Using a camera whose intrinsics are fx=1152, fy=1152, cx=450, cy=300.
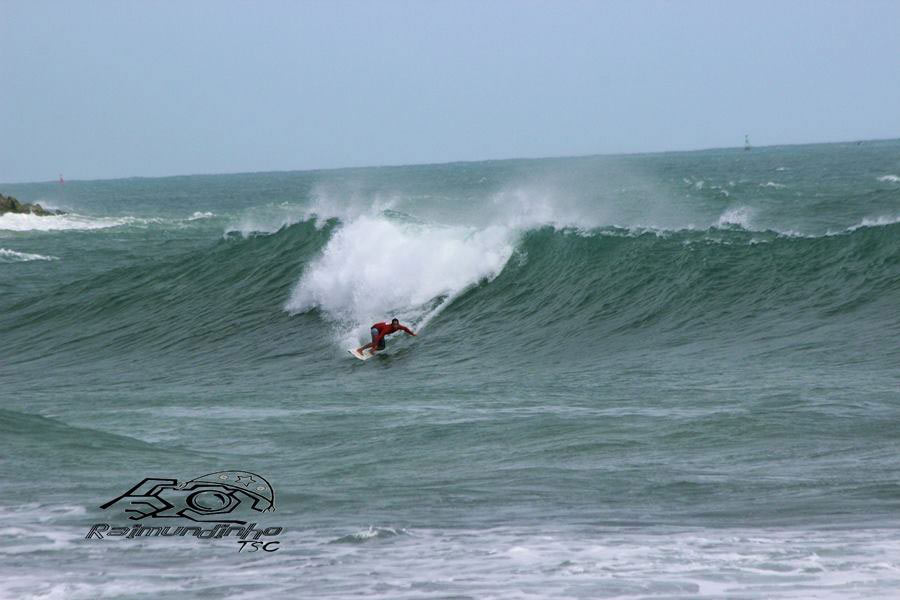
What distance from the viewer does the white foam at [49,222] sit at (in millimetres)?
54906

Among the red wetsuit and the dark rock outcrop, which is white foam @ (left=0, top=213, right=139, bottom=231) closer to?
the dark rock outcrop

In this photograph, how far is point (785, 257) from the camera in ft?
58.1

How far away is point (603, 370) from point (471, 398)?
2.06 metres

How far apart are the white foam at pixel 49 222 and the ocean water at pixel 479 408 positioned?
29.7 m

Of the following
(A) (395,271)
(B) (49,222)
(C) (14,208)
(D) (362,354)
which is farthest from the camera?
(C) (14,208)

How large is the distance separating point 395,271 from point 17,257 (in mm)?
21835

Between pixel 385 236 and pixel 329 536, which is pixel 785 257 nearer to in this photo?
pixel 385 236

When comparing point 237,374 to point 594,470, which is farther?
point 237,374

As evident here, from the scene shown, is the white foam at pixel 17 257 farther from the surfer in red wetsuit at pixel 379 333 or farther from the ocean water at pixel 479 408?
the surfer in red wetsuit at pixel 379 333

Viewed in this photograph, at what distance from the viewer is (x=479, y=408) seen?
36.8 ft

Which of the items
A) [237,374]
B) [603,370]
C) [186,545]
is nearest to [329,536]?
[186,545]

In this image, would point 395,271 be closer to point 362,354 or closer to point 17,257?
point 362,354

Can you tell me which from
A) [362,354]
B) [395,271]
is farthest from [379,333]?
[395,271]

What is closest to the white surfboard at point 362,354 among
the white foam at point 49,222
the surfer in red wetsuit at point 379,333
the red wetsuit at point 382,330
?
the surfer in red wetsuit at point 379,333
